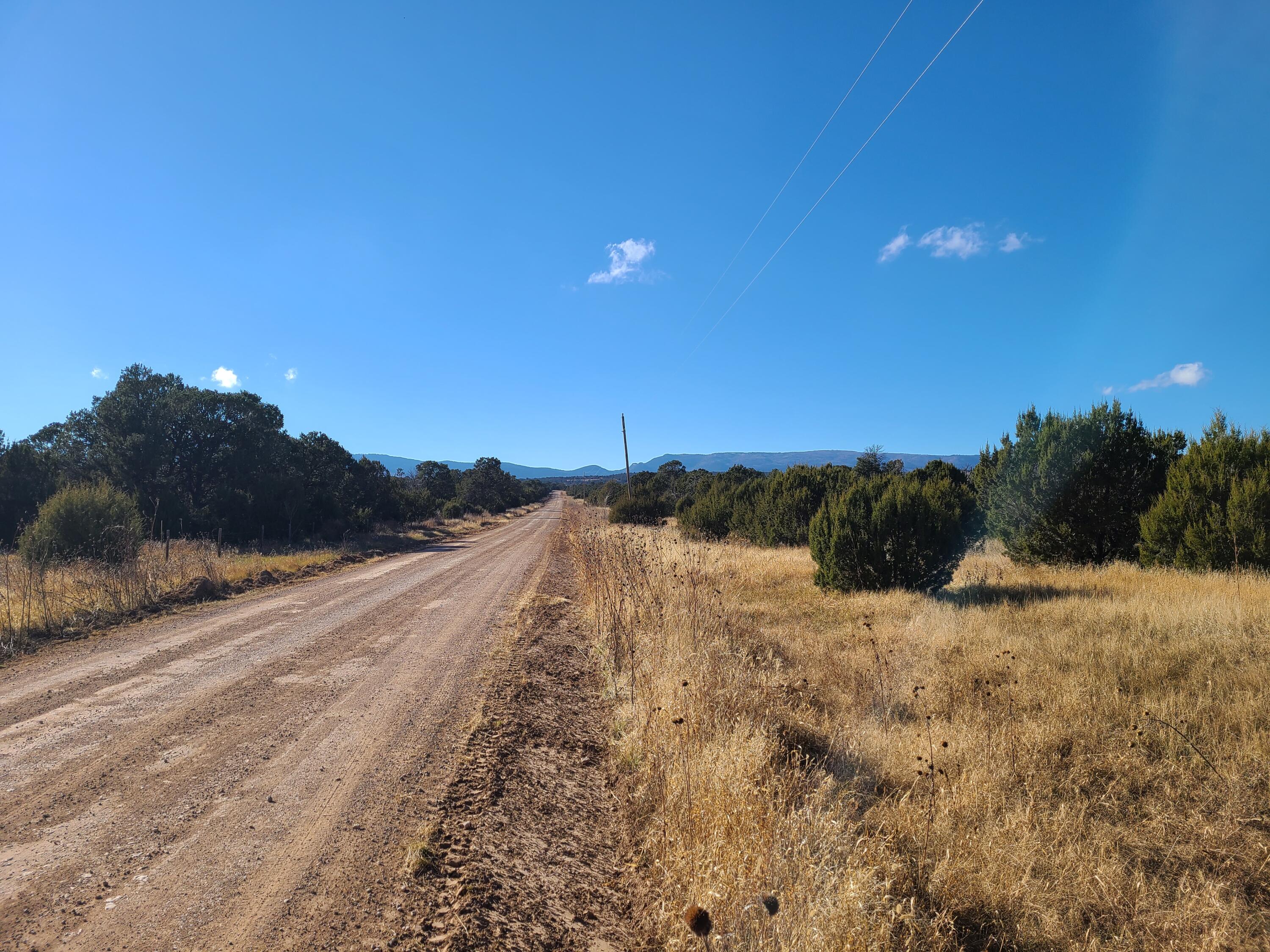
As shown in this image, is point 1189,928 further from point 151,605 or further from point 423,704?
point 151,605

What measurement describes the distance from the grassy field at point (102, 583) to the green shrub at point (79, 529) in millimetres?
486

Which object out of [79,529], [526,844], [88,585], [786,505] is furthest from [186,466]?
[526,844]

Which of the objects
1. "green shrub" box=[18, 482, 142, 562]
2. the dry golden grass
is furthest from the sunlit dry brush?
the dry golden grass

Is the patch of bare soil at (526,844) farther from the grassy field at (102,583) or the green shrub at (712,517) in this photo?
the green shrub at (712,517)

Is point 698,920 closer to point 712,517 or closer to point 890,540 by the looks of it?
point 890,540

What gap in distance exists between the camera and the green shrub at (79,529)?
43.5 feet

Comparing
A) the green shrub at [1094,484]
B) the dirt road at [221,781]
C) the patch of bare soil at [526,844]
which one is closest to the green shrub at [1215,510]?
the green shrub at [1094,484]

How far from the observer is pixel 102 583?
10086 mm

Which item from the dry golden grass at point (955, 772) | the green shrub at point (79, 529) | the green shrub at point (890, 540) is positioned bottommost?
the dry golden grass at point (955, 772)

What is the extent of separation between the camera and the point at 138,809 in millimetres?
3627

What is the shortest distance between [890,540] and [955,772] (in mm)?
7875

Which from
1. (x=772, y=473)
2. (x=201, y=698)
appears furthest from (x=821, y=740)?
(x=772, y=473)

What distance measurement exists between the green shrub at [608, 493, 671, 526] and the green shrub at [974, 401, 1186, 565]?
20.3 meters

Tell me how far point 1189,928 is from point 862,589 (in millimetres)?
9209
